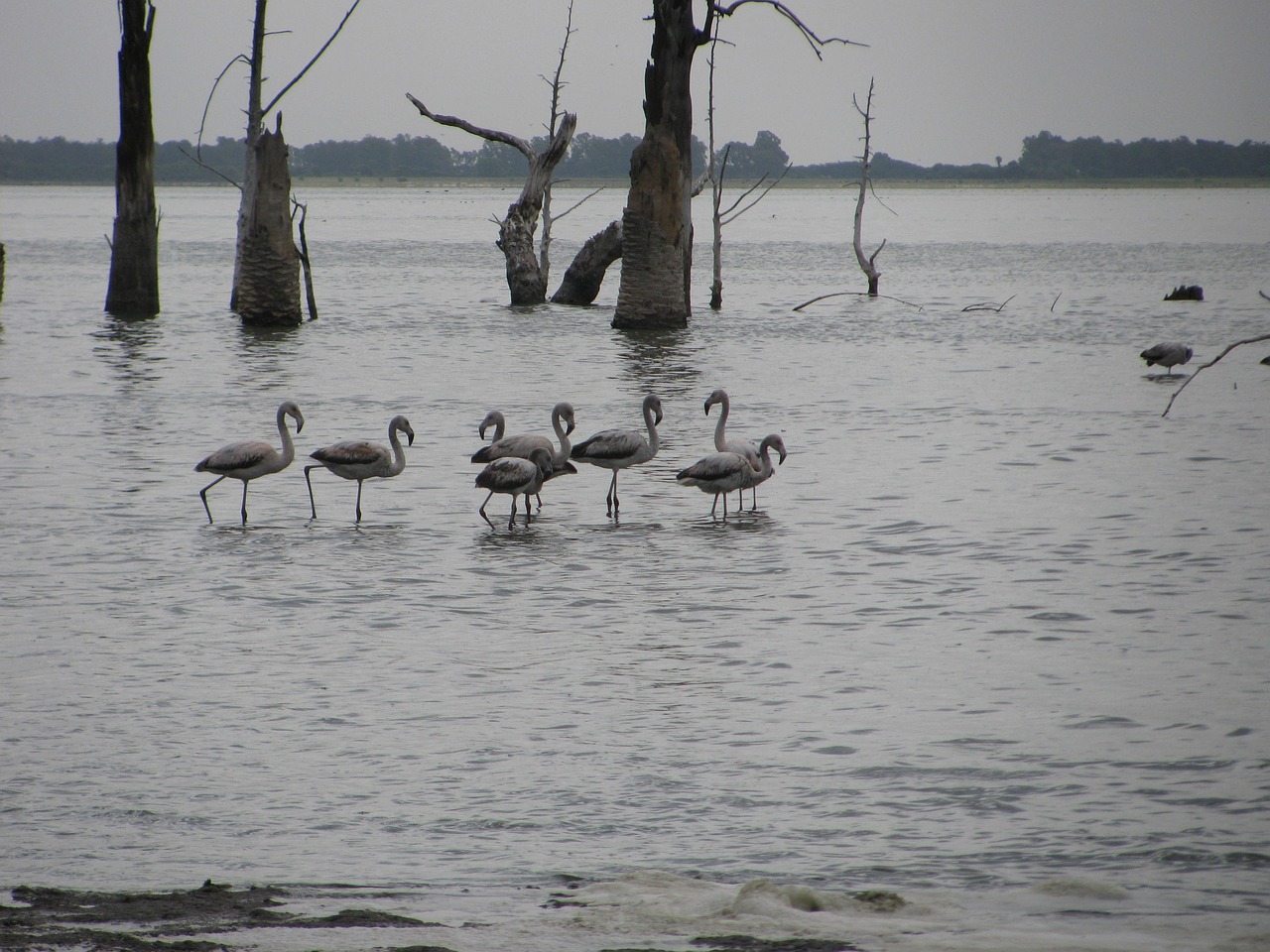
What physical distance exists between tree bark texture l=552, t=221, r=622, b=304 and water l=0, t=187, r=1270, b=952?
16.4 m

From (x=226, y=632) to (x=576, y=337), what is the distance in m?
19.0

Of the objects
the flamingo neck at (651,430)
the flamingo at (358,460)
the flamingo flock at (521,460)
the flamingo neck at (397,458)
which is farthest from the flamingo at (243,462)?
the flamingo neck at (651,430)

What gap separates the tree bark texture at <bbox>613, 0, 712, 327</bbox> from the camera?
1110 inches

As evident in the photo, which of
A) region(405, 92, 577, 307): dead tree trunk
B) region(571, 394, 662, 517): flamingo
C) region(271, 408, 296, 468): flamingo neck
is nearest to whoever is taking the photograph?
region(271, 408, 296, 468): flamingo neck

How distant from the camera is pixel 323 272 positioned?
50000 millimetres

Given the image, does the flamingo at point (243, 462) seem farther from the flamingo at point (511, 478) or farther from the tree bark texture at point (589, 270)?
the tree bark texture at point (589, 270)

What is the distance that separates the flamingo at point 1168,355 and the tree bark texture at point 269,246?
594 inches

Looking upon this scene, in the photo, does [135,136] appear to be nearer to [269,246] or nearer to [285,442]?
[269,246]

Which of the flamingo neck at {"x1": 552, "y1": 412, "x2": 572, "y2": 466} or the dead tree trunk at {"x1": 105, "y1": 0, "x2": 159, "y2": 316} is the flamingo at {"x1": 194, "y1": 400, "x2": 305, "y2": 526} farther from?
the dead tree trunk at {"x1": 105, "y1": 0, "x2": 159, "y2": 316}

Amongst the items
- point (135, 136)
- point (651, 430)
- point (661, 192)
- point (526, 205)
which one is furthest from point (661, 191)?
point (651, 430)

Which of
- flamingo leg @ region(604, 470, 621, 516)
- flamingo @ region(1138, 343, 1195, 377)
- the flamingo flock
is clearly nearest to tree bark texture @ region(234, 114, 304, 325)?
flamingo @ region(1138, 343, 1195, 377)

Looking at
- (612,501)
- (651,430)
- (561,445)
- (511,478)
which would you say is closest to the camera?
(511,478)

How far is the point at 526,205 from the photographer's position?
33.7m

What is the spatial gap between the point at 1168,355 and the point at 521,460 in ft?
42.3
